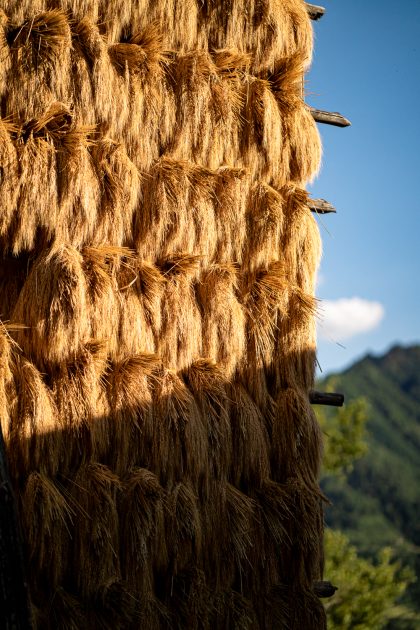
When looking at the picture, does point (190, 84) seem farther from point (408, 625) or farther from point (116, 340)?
point (408, 625)

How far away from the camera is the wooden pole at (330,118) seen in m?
2.25

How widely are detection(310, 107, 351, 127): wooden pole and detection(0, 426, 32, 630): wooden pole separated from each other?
1416 millimetres

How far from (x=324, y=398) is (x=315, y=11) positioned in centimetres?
116

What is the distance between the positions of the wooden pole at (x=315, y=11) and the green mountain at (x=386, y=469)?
2278 cm

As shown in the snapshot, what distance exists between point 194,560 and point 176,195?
33.7 inches

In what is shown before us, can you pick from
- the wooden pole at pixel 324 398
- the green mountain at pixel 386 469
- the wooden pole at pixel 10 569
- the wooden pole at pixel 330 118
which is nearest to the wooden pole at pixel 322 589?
the wooden pole at pixel 324 398

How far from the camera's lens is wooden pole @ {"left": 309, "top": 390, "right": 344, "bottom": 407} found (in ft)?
6.82

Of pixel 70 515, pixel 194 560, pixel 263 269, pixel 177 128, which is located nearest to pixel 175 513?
pixel 194 560

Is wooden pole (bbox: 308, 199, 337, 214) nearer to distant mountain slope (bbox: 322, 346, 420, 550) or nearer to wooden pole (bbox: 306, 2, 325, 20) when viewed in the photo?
wooden pole (bbox: 306, 2, 325, 20)

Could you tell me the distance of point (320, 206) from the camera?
215 cm

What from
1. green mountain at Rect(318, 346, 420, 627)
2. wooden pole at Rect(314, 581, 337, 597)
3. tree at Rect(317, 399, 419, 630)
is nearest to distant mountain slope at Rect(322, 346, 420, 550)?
green mountain at Rect(318, 346, 420, 627)

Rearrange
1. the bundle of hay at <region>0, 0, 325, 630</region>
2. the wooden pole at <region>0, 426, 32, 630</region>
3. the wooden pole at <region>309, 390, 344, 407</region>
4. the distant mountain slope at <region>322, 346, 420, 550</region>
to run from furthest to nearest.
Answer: the distant mountain slope at <region>322, 346, 420, 550</region> → the wooden pole at <region>309, 390, 344, 407</region> → the bundle of hay at <region>0, 0, 325, 630</region> → the wooden pole at <region>0, 426, 32, 630</region>

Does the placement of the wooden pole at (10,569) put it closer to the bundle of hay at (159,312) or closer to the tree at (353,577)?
the bundle of hay at (159,312)

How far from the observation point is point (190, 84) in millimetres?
1950
